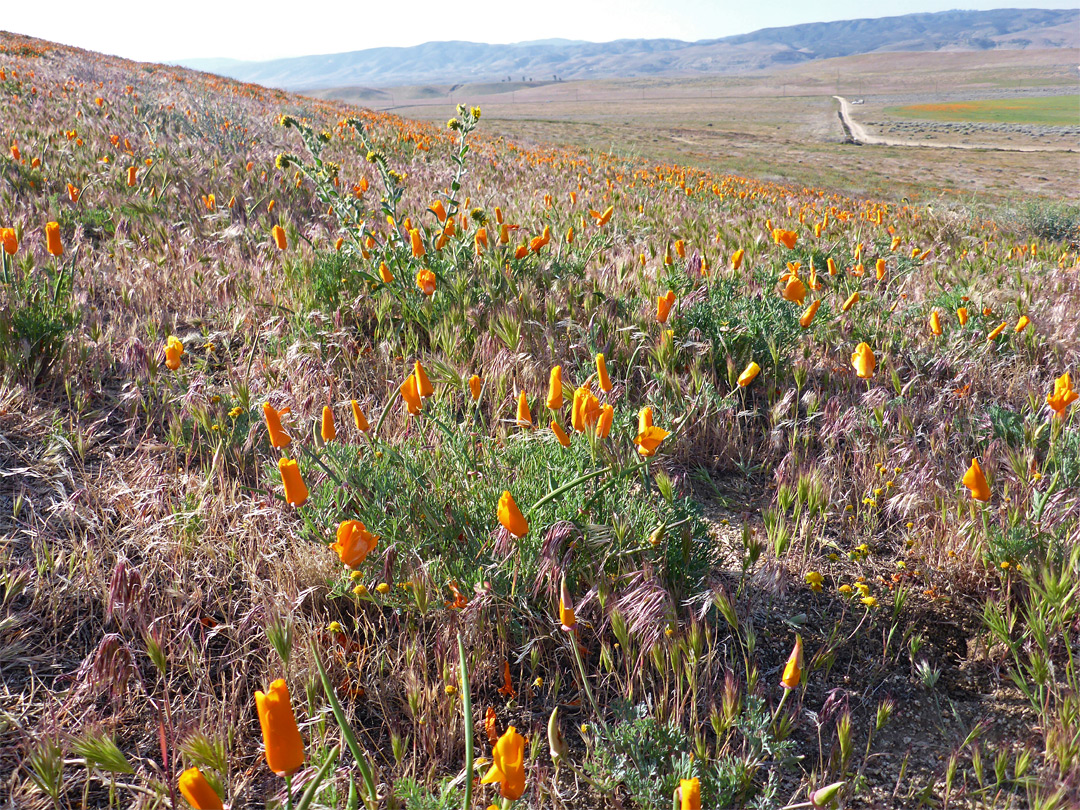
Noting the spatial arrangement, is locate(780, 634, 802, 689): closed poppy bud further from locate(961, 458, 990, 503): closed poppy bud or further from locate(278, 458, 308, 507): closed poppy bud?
locate(278, 458, 308, 507): closed poppy bud

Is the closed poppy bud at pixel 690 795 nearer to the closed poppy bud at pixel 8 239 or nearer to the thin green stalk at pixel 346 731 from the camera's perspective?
the thin green stalk at pixel 346 731

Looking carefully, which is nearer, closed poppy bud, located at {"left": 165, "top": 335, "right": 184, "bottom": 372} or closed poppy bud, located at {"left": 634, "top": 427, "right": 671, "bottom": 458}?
closed poppy bud, located at {"left": 634, "top": 427, "right": 671, "bottom": 458}

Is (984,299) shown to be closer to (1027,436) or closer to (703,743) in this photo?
(1027,436)

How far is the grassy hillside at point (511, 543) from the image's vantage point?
1.33 metres

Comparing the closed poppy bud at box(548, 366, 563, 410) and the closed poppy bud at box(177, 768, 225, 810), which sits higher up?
the closed poppy bud at box(548, 366, 563, 410)

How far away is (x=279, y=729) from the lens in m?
0.87

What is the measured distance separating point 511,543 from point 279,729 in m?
0.89

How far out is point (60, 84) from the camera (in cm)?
1001

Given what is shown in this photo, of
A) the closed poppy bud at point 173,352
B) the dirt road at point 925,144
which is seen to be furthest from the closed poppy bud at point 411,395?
the dirt road at point 925,144

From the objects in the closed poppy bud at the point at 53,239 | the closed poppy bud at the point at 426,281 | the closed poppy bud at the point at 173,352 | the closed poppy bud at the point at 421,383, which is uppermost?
the closed poppy bud at the point at 53,239

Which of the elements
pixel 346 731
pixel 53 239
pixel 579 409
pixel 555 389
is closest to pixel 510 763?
pixel 346 731

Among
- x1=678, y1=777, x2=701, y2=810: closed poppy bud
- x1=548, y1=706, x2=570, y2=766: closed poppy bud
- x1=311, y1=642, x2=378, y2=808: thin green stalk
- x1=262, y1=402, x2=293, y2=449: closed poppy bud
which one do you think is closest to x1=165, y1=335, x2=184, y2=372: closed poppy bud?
x1=262, y1=402, x2=293, y2=449: closed poppy bud

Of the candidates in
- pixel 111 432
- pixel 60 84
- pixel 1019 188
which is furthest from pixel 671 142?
pixel 111 432

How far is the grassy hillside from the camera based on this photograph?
1.33 metres
